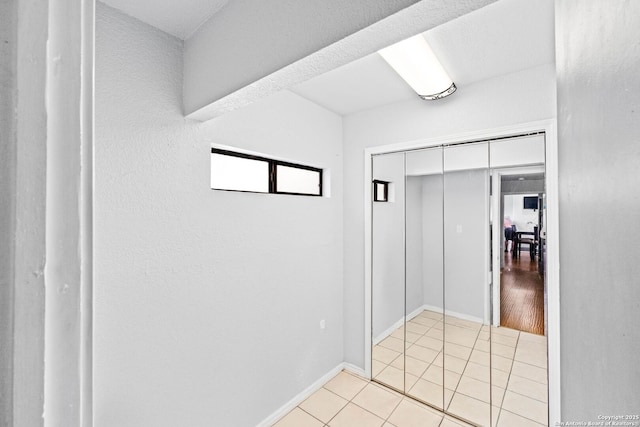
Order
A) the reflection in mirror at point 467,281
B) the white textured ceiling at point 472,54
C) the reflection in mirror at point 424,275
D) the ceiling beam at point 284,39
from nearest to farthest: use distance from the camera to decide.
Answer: the ceiling beam at point 284,39 < the white textured ceiling at point 472,54 < the reflection in mirror at point 467,281 < the reflection in mirror at point 424,275

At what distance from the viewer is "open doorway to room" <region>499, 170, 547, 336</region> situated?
79.3 inches

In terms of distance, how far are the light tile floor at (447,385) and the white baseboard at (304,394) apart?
0.04 meters

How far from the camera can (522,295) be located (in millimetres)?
2131

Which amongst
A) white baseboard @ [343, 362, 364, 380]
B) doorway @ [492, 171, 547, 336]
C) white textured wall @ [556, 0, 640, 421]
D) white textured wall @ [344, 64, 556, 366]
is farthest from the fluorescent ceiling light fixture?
white baseboard @ [343, 362, 364, 380]

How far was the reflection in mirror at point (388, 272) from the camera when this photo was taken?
2.63m

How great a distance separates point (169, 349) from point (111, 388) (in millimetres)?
290

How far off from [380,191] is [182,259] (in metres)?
1.88

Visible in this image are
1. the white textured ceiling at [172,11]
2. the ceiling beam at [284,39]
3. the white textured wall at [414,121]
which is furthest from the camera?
the white textured wall at [414,121]

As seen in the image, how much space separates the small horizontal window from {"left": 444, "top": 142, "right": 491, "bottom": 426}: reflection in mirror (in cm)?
128

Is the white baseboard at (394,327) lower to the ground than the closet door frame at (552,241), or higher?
lower

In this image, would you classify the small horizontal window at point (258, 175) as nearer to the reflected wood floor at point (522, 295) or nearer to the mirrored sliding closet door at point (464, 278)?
the mirrored sliding closet door at point (464, 278)

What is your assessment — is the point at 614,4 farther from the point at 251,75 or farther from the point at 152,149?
the point at 152,149

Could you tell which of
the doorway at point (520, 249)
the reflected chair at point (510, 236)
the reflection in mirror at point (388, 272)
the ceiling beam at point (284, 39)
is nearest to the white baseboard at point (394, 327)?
the reflection in mirror at point (388, 272)

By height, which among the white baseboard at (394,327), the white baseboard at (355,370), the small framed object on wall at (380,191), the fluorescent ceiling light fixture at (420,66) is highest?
the fluorescent ceiling light fixture at (420,66)
